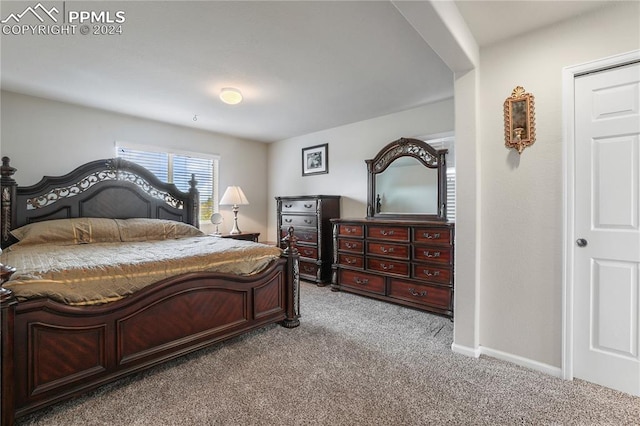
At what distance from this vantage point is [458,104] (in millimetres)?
2348

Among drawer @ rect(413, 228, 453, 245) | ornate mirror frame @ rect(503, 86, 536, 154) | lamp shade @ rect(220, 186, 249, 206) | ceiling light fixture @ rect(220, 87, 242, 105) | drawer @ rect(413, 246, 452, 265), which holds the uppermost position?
ceiling light fixture @ rect(220, 87, 242, 105)

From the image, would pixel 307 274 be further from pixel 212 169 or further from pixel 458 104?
pixel 458 104

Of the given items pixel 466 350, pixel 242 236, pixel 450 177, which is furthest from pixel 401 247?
pixel 242 236

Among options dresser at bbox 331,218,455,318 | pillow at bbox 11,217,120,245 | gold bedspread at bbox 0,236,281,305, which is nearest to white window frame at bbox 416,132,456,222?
dresser at bbox 331,218,455,318

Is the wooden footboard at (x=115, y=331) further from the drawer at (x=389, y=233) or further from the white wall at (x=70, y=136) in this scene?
the white wall at (x=70, y=136)

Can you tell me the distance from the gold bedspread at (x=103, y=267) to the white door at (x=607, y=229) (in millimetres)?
2353

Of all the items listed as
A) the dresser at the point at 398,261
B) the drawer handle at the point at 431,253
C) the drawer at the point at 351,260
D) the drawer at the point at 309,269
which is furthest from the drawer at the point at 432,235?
the drawer at the point at 309,269

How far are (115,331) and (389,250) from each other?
2731 mm

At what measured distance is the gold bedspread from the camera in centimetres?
166

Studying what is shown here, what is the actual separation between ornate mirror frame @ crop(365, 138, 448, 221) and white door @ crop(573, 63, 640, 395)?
1.60 metres

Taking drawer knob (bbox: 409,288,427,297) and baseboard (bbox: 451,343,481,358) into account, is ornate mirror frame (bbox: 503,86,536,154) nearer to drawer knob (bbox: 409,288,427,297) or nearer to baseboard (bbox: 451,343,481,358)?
baseboard (bbox: 451,343,481,358)

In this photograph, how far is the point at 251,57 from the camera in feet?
8.30

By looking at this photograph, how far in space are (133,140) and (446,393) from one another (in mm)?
4607

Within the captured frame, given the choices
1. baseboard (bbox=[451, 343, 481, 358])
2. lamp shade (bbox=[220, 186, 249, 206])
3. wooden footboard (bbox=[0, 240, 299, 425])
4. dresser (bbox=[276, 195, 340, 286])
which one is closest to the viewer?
wooden footboard (bbox=[0, 240, 299, 425])
